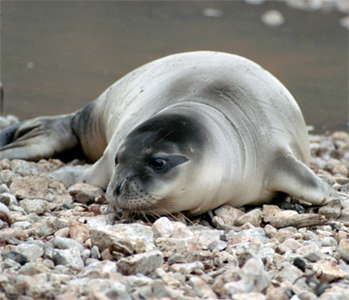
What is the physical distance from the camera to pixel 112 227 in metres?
3.92

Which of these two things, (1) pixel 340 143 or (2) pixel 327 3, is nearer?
(1) pixel 340 143

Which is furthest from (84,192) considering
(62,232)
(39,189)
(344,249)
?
(344,249)

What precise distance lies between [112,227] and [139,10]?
915cm

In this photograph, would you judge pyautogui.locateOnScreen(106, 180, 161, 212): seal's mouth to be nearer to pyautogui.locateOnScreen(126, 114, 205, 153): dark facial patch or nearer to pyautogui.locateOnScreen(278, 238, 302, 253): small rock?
pyautogui.locateOnScreen(126, 114, 205, 153): dark facial patch

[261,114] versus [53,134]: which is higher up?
[261,114]

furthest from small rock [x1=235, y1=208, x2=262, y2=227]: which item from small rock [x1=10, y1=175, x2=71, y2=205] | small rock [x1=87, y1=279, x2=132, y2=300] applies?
small rock [x1=87, y1=279, x2=132, y2=300]

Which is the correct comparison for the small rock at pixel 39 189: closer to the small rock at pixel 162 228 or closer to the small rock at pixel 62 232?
the small rock at pixel 62 232

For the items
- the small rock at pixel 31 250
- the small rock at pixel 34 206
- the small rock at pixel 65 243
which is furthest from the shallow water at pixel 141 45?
the small rock at pixel 31 250

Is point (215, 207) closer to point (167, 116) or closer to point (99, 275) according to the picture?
point (167, 116)

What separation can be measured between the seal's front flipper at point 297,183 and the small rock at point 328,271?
1118 millimetres

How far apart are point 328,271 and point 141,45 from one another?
718cm

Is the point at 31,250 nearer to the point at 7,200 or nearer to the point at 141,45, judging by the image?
the point at 7,200

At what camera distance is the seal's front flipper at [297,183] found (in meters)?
4.67

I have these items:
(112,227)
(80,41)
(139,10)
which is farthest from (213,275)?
(139,10)
